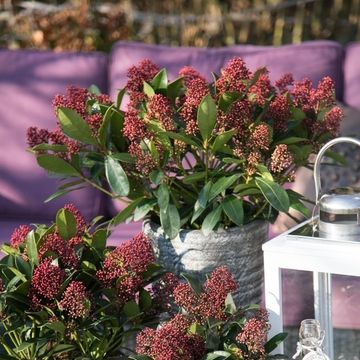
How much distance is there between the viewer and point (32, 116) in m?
2.85

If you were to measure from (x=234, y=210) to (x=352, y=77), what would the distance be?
1225 millimetres

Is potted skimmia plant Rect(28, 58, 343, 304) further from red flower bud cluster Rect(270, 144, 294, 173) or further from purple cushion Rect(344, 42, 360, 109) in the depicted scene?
purple cushion Rect(344, 42, 360, 109)

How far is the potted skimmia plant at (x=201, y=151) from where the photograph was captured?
161 centimetres

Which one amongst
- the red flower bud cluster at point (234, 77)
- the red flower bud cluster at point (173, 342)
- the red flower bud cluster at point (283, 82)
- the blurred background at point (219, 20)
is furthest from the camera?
the blurred background at point (219, 20)

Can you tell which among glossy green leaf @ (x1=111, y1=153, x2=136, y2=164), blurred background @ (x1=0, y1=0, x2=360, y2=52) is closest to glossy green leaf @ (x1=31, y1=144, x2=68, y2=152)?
Result: glossy green leaf @ (x1=111, y1=153, x2=136, y2=164)

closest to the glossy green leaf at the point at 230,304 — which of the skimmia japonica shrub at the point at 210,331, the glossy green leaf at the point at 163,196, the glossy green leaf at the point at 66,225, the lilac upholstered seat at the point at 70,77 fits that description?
the skimmia japonica shrub at the point at 210,331

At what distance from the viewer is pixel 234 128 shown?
1.59 meters

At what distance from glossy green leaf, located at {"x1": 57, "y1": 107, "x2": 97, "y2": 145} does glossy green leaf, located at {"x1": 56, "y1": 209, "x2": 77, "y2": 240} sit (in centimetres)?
13

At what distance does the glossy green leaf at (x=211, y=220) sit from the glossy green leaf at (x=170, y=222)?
5 cm

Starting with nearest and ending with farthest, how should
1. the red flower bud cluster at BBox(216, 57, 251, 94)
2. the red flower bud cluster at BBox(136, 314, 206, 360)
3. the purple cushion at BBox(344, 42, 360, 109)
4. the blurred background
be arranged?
the red flower bud cluster at BBox(136, 314, 206, 360) < the red flower bud cluster at BBox(216, 57, 251, 94) < the purple cushion at BBox(344, 42, 360, 109) < the blurred background

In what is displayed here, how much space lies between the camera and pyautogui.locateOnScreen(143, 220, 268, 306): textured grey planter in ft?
5.47

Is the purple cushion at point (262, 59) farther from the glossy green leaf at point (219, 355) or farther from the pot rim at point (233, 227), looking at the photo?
the glossy green leaf at point (219, 355)

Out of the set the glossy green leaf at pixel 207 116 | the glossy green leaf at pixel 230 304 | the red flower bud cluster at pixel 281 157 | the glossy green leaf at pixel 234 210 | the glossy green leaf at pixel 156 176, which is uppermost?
the glossy green leaf at pixel 207 116

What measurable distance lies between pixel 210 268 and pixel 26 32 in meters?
2.85
